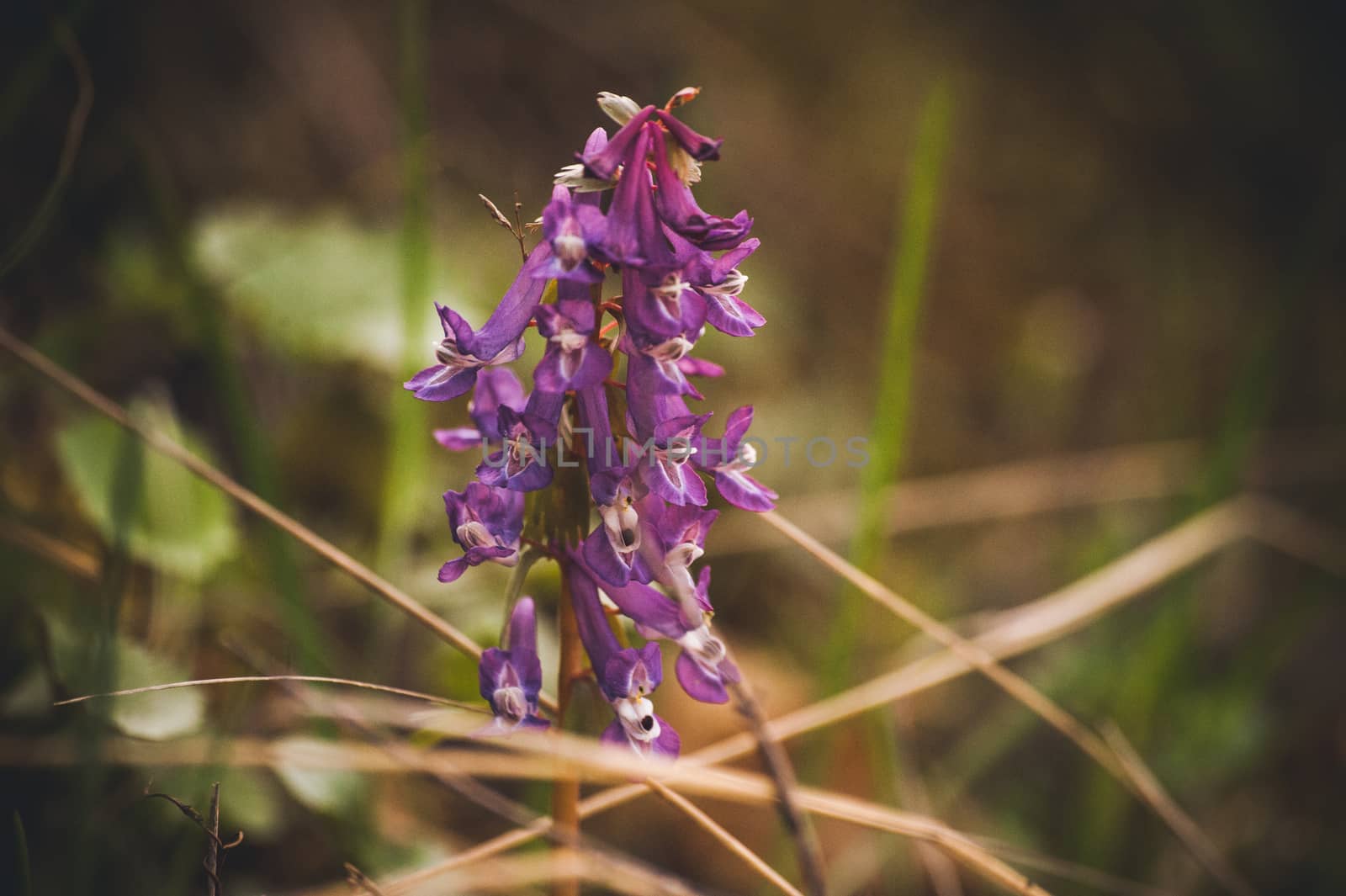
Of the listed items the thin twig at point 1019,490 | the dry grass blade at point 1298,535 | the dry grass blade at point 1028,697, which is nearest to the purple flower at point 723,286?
the dry grass blade at point 1028,697

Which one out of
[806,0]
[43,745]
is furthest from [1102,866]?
[806,0]

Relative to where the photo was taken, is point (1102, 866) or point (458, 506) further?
point (1102, 866)

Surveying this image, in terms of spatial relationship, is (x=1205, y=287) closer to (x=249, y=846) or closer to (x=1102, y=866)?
(x=1102, y=866)

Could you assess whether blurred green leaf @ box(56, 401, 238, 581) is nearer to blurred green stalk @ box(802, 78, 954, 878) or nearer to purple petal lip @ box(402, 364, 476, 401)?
purple petal lip @ box(402, 364, 476, 401)

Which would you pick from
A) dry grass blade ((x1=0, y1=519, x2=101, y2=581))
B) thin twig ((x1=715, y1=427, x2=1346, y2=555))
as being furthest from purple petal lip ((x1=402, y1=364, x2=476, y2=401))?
thin twig ((x1=715, y1=427, x2=1346, y2=555))

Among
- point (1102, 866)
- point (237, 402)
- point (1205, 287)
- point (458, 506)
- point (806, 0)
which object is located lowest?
point (1102, 866)
